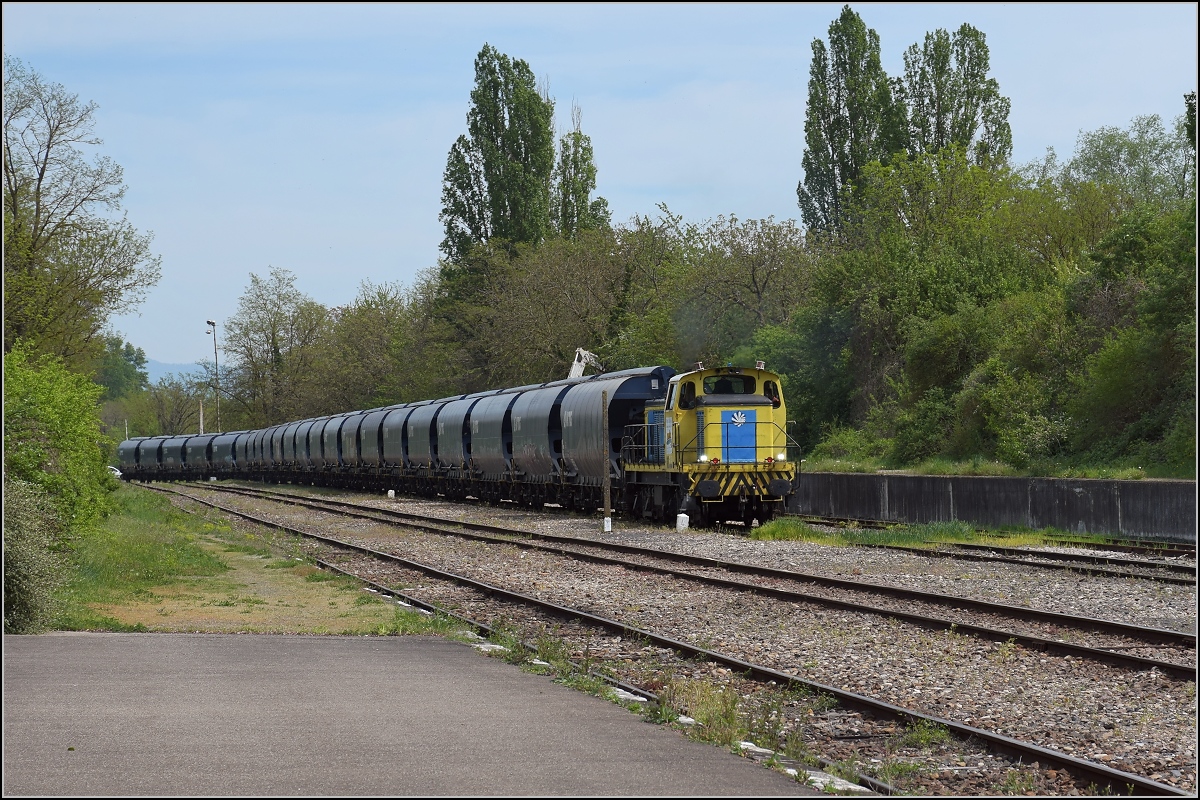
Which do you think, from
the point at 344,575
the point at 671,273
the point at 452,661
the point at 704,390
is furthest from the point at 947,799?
the point at 671,273

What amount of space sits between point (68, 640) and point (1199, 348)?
10410 millimetres

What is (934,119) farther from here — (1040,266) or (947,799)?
(947,799)

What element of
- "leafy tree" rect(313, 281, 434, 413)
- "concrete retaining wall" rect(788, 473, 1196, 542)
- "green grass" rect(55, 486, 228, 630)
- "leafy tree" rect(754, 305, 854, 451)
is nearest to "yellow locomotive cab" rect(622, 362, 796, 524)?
"concrete retaining wall" rect(788, 473, 1196, 542)

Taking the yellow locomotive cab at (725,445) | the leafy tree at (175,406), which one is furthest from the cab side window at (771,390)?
the leafy tree at (175,406)

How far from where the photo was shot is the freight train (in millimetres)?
26844

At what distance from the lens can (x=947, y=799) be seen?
Result: 22.5 feet

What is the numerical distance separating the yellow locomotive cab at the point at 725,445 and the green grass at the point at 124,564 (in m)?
10.0

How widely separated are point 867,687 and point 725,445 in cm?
1654

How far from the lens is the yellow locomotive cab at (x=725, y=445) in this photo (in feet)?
87.0

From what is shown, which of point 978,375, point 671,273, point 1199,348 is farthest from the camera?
point 671,273

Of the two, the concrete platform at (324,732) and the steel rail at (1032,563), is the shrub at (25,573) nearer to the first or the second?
the concrete platform at (324,732)

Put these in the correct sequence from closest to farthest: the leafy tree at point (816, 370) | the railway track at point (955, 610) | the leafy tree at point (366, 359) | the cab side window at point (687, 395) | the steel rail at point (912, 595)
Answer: the railway track at point (955, 610) → the steel rail at point (912, 595) → the cab side window at point (687, 395) → the leafy tree at point (816, 370) → the leafy tree at point (366, 359)

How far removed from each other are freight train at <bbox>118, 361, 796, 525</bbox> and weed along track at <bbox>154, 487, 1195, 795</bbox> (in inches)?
371

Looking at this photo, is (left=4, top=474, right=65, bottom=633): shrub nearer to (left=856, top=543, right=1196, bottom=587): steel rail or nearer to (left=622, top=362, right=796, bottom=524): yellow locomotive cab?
(left=856, top=543, right=1196, bottom=587): steel rail
